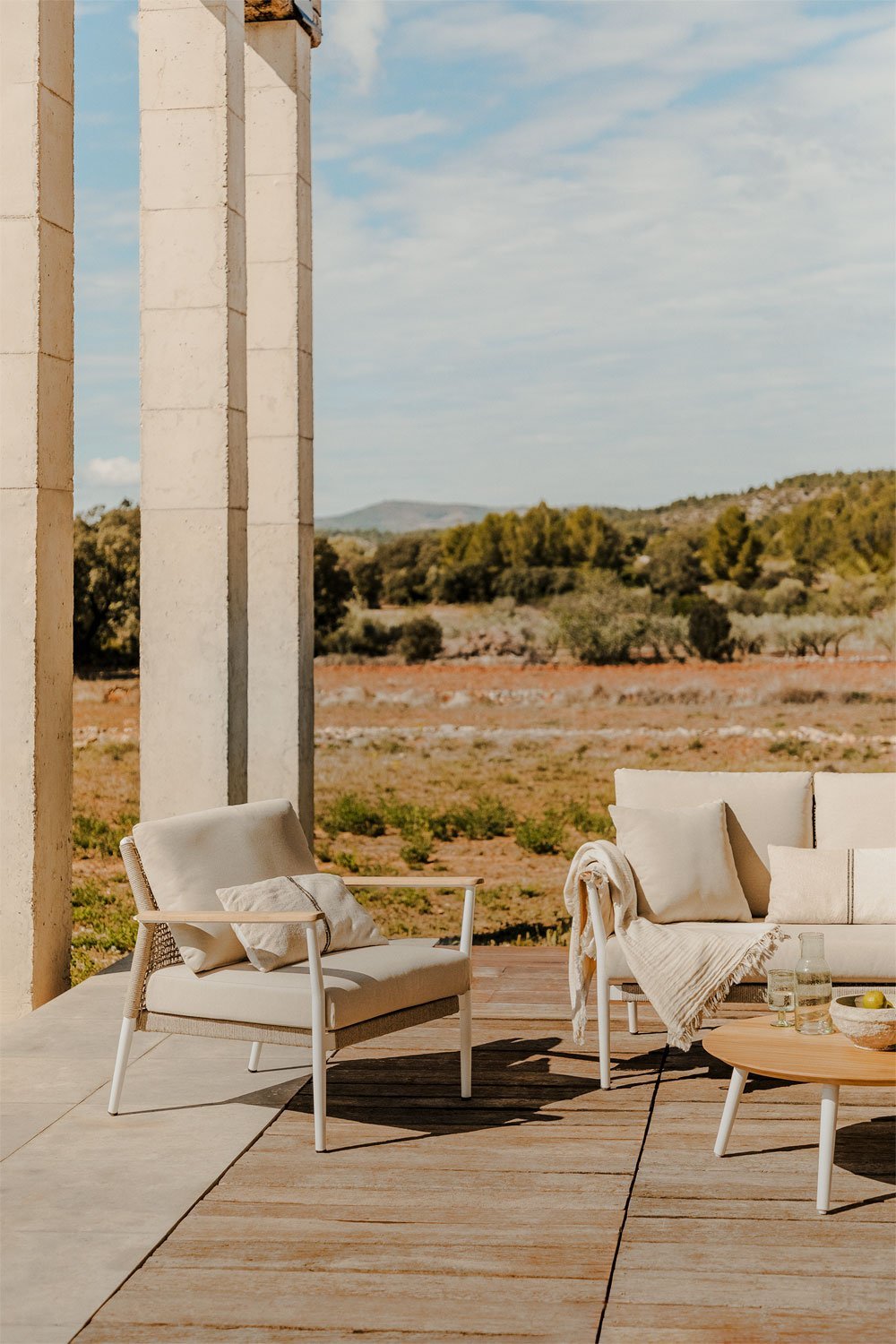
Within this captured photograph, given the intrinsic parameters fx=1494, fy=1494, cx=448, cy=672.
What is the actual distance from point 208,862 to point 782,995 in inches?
60.8

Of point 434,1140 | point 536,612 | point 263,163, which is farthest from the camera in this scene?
point 536,612

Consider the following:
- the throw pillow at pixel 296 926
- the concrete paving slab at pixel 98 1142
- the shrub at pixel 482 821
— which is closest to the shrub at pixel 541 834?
the shrub at pixel 482 821

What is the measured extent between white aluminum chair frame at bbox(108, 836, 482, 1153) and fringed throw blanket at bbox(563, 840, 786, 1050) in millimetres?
400

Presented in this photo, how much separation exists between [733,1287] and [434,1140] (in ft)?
3.52

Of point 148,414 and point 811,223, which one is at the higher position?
point 811,223

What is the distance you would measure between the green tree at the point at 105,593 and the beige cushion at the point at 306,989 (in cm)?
759

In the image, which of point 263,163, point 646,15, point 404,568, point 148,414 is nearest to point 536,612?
point 404,568

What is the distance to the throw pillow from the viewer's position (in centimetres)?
388

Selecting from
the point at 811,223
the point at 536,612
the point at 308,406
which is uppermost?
the point at 811,223

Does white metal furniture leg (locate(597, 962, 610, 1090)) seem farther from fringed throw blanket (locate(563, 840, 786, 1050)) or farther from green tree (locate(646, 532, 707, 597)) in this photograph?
green tree (locate(646, 532, 707, 597))

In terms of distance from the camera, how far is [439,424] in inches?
492

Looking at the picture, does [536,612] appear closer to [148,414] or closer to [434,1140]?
[148,414]

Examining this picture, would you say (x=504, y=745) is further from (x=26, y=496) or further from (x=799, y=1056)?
(x=799, y=1056)

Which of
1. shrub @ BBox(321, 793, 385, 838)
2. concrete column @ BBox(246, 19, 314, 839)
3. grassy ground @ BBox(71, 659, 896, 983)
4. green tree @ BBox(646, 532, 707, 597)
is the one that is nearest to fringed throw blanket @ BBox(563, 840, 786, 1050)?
concrete column @ BBox(246, 19, 314, 839)
